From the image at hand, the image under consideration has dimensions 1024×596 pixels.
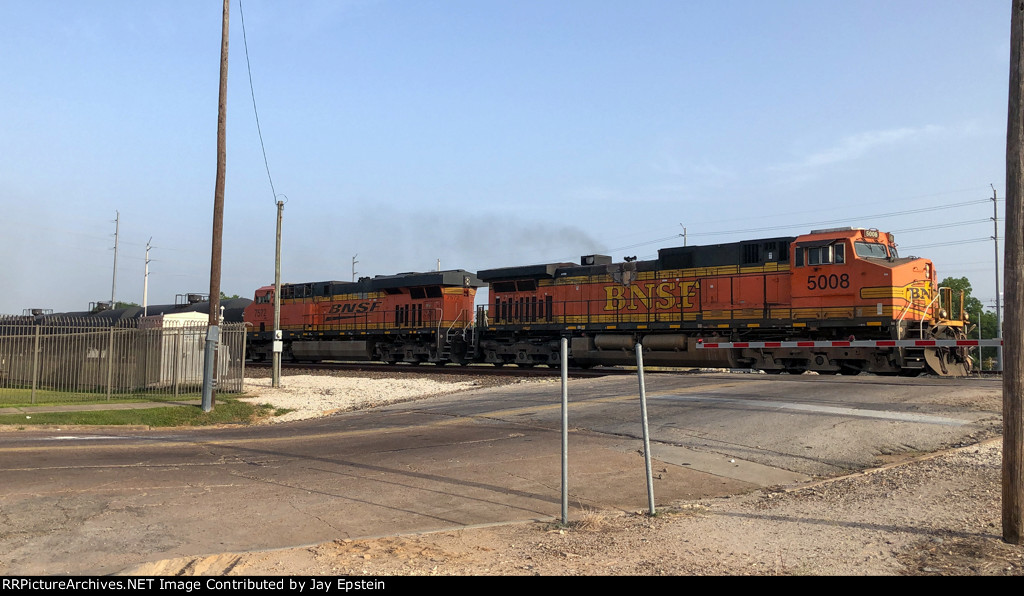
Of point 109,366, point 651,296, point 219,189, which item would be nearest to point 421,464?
point 219,189

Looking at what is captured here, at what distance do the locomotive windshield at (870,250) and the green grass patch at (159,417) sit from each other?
50.1ft

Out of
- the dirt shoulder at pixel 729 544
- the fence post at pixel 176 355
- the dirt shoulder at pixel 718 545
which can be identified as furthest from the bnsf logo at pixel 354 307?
the dirt shoulder at pixel 718 545

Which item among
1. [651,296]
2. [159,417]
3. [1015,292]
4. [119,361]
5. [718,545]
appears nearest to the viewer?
[718,545]

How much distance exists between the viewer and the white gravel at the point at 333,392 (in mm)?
17516

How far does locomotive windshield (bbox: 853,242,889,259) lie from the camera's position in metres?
19.8

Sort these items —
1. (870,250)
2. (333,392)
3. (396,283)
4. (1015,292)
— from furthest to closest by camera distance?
(396,283)
(333,392)
(870,250)
(1015,292)

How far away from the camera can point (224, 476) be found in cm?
862

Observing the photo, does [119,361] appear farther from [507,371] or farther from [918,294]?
[918,294]

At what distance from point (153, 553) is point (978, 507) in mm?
7188

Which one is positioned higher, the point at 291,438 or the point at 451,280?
the point at 451,280

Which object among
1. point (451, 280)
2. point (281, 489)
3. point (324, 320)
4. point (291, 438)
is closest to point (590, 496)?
point (281, 489)

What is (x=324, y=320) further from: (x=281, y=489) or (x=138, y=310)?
(x=281, y=489)

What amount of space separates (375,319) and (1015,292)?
30654 mm

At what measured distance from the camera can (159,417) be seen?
1492cm
